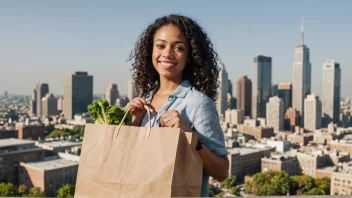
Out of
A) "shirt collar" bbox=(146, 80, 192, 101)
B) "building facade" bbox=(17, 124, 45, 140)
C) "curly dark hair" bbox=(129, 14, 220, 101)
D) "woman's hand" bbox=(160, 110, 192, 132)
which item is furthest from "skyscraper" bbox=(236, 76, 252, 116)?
"woman's hand" bbox=(160, 110, 192, 132)

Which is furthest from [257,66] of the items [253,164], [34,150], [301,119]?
[34,150]

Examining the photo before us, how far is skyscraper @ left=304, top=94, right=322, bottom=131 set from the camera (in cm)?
3472

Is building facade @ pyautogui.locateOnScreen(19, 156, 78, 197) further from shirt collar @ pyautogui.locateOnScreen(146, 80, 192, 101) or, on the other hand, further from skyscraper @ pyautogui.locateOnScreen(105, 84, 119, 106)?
skyscraper @ pyautogui.locateOnScreen(105, 84, 119, 106)

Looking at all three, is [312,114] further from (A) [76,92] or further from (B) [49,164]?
(B) [49,164]

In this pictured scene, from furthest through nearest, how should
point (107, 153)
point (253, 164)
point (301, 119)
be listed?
1. point (301, 119)
2. point (253, 164)
3. point (107, 153)

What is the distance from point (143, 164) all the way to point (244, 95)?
43.7 metres

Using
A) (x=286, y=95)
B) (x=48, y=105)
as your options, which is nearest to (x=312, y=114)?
(x=286, y=95)

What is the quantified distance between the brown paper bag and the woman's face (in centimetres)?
24

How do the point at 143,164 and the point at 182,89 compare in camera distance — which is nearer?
the point at 143,164

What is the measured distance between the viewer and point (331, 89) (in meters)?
50.0

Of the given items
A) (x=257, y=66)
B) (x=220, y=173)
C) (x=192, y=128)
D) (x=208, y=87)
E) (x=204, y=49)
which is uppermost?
(x=257, y=66)

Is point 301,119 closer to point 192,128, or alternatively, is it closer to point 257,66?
point 257,66

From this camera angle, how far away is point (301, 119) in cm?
3794

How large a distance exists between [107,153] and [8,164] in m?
15.4
